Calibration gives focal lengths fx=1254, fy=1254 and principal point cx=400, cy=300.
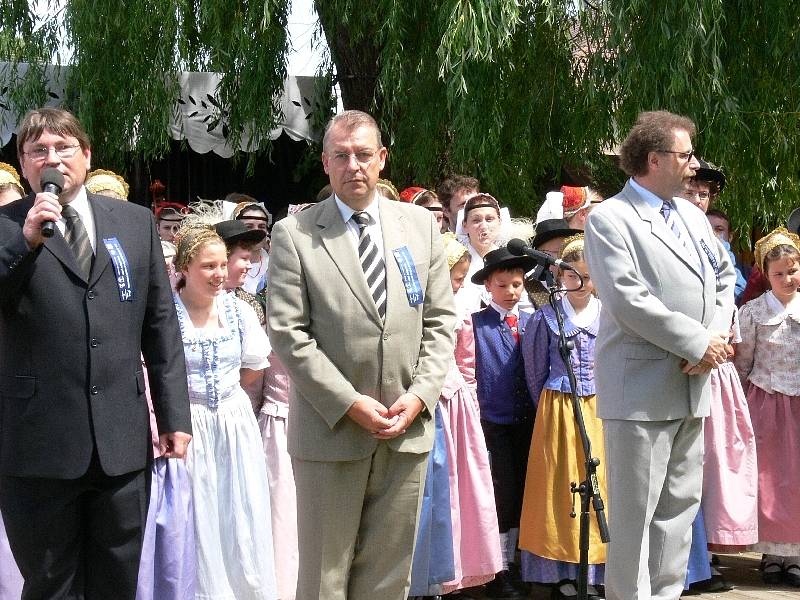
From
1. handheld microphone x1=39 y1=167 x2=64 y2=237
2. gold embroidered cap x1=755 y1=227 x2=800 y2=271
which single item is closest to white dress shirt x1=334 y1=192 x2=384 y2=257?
handheld microphone x1=39 y1=167 x2=64 y2=237

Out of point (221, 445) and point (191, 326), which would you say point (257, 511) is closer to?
point (221, 445)

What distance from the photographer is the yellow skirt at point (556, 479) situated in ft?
20.6

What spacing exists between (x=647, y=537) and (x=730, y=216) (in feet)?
14.8

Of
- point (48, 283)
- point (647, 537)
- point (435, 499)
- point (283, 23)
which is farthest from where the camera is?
point (283, 23)

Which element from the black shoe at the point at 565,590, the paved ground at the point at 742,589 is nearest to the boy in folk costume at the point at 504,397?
the paved ground at the point at 742,589

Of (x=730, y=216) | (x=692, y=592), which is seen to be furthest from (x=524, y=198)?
(x=692, y=592)

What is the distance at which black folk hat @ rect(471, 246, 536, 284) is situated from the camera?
6.43 metres

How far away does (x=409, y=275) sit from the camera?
4.53 m

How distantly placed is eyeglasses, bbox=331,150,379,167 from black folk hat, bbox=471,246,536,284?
200cm

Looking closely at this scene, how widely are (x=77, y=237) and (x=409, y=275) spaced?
3.92 feet

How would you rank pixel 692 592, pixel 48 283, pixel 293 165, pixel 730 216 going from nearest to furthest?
pixel 48 283
pixel 692 592
pixel 730 216
pixel 293 165

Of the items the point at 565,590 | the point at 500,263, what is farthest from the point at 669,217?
the point at 565,590

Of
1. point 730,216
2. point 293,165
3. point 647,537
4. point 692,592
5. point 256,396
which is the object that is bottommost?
point 692,592

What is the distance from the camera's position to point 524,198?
10141 millimetres
